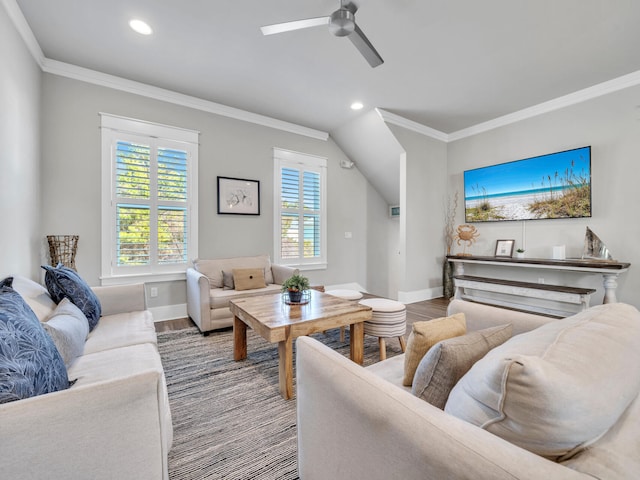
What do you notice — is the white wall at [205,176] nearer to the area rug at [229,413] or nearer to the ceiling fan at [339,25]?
the area rug at [229,413]

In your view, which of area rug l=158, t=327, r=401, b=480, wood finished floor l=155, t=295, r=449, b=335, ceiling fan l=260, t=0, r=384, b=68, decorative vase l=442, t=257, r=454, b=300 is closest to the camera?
area rug l=158, t=327, r=401, b=480

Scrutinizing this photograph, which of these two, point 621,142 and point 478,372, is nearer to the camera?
point 478,372

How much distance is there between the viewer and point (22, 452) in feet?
2.35

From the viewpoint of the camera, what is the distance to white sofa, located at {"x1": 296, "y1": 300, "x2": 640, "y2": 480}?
0.52 metres

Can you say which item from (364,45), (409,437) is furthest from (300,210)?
(409,437)

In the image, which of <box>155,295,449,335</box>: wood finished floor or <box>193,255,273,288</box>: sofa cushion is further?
<box>193,255,273,288</box>: sofa cushion

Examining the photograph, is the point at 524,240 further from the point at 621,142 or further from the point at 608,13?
the point at 608,13

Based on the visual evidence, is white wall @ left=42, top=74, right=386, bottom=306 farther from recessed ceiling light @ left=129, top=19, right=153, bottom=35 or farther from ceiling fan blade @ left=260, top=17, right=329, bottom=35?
ceiling fan blade @ left=260, top=17, right=329, bottom=35

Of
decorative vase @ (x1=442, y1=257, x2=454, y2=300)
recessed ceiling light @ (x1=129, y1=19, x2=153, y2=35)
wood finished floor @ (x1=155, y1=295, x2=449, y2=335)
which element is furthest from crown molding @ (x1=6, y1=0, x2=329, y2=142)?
decorative vase @ (x1=442, y1=257, x2=454, y2=300)

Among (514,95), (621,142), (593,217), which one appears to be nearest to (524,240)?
(593,217)

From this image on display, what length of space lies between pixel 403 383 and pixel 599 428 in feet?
2.19

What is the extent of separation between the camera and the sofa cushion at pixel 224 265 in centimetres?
→ 356

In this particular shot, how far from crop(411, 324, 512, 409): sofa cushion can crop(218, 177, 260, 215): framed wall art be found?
357 centimetres

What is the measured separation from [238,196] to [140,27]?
81.2 inches
